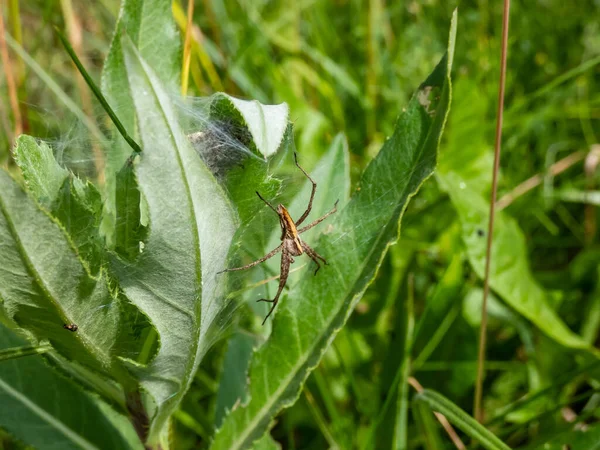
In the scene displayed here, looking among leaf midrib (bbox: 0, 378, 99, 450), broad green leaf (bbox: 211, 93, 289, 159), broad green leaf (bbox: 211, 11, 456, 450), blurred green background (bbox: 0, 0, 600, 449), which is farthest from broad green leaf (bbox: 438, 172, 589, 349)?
leaf midrib (bbox: 0, 378, 99, 450)

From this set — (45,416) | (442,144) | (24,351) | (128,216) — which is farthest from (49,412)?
(442,144)

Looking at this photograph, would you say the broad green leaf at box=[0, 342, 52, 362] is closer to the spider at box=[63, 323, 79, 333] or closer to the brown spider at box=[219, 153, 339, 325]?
the spider at box=[63, 323, 79, 333]

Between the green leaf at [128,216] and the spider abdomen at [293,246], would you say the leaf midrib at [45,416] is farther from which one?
the spider abdomen at [293,246]

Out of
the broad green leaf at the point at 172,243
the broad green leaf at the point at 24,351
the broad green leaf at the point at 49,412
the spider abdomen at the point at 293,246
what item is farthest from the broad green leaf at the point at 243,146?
the broad green leaf at the point at 49,412

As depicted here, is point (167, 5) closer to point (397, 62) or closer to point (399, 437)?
point (399, 437)

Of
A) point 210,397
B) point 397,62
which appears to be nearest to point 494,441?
point 210,397

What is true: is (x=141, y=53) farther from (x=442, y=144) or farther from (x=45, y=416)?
(x=442, y=144)

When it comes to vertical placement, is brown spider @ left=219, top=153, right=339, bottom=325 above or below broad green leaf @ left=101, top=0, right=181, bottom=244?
below
